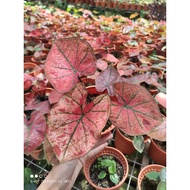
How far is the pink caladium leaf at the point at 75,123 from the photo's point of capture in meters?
0.42

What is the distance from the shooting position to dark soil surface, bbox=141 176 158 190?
27.5 inches

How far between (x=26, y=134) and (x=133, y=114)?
0.30 metres

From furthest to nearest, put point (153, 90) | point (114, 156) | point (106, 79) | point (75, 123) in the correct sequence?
point (153, 90) → point (114, 156) → point (106, 79) → point (75, 123)

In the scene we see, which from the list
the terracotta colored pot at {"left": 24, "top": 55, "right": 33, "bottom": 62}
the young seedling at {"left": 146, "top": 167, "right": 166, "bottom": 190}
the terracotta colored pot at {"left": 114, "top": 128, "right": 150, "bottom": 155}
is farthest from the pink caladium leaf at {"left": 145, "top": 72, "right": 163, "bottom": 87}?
the terracotta colored pot at {"left": 24, "top": 55, "right": 33, "bottom": 62}

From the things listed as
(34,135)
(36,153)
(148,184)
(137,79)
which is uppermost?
(137,79)

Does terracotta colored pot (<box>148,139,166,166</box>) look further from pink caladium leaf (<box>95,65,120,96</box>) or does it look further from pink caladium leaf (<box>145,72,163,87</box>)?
pink caladium leaf (<box>95,65,120,96</box>)

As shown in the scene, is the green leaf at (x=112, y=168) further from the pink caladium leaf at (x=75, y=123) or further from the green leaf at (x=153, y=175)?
the pink caladium leaf at (x=75, y=123)

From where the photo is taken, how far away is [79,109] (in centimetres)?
48

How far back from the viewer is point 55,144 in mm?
420

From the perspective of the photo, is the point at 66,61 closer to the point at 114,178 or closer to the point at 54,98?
the point at 54,98

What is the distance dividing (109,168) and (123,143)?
144 mm

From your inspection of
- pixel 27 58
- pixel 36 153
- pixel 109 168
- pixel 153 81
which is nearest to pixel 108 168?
pixel 109 168
